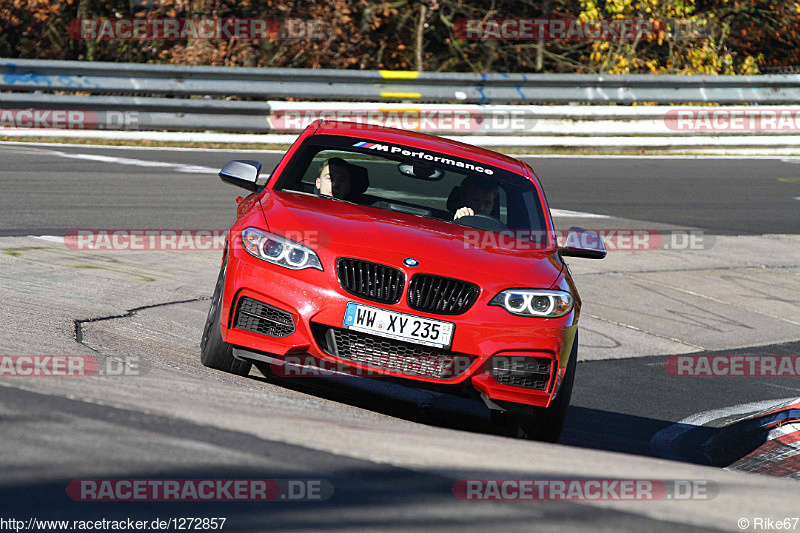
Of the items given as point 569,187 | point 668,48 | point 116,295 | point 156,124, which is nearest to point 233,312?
point 116,295

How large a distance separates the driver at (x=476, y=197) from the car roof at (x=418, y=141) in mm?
223

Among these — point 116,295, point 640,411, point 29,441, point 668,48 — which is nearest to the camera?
point 29,441

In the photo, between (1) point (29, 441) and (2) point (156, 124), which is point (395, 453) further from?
(2) point (156, 124)

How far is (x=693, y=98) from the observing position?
19.9 metres

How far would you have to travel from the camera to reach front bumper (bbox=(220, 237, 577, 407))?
5203mm

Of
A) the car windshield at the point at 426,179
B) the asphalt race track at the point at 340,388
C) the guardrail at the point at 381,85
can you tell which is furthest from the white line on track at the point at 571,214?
the car windshield at the point at 426,179

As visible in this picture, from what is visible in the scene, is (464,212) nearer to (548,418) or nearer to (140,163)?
(548,418)

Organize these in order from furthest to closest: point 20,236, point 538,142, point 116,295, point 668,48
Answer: point 668,48 < point 538,142 < point 20,236 < point 116,295

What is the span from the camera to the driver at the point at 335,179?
6.41 meters

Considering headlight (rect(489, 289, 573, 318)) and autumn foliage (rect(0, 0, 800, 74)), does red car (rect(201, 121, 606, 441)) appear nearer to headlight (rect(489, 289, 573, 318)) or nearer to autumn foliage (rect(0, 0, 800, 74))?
headlight (rect(489, 289, 573, 318))

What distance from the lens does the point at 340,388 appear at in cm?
641

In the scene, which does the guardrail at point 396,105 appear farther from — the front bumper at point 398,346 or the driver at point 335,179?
the front bumper at point 398,346

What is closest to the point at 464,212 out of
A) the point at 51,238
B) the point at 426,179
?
the point at 426,179

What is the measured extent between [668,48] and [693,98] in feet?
14.1
